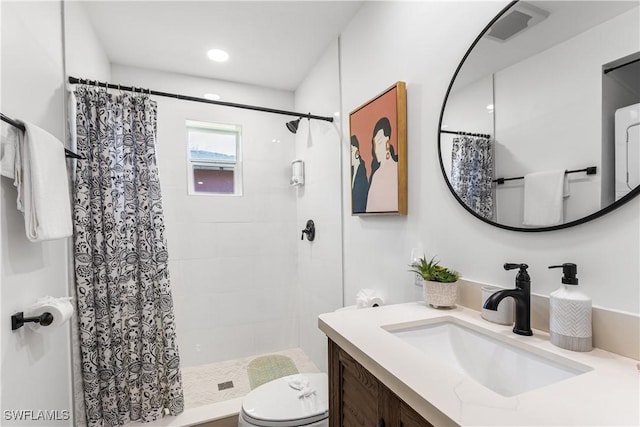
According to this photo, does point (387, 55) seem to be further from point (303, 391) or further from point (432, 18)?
point (303, 391)

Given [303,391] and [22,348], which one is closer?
[22,348]

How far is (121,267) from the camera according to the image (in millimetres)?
1679

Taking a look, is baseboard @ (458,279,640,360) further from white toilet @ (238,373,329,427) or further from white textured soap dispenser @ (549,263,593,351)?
white toilet @ (238,373,329,427)

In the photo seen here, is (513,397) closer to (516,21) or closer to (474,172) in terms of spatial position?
(474,172)

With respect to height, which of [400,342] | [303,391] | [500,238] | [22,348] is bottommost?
[303,391]

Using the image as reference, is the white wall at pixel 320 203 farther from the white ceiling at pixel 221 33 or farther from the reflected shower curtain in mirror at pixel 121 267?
the reflected shower curtain in mirror at pixel 121 267

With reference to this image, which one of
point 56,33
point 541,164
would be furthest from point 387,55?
point 56,33

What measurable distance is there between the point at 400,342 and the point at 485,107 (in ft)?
2.75

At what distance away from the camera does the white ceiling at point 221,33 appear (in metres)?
1.77

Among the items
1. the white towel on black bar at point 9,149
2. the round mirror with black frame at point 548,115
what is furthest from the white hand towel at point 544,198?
the white towel on black bar at point 9,149

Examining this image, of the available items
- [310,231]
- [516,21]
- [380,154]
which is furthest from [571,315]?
[310,231]

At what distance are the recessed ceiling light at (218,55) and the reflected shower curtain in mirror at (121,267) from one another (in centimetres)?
72

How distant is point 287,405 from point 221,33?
89.6 inches

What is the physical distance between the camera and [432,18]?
1.25 meters
